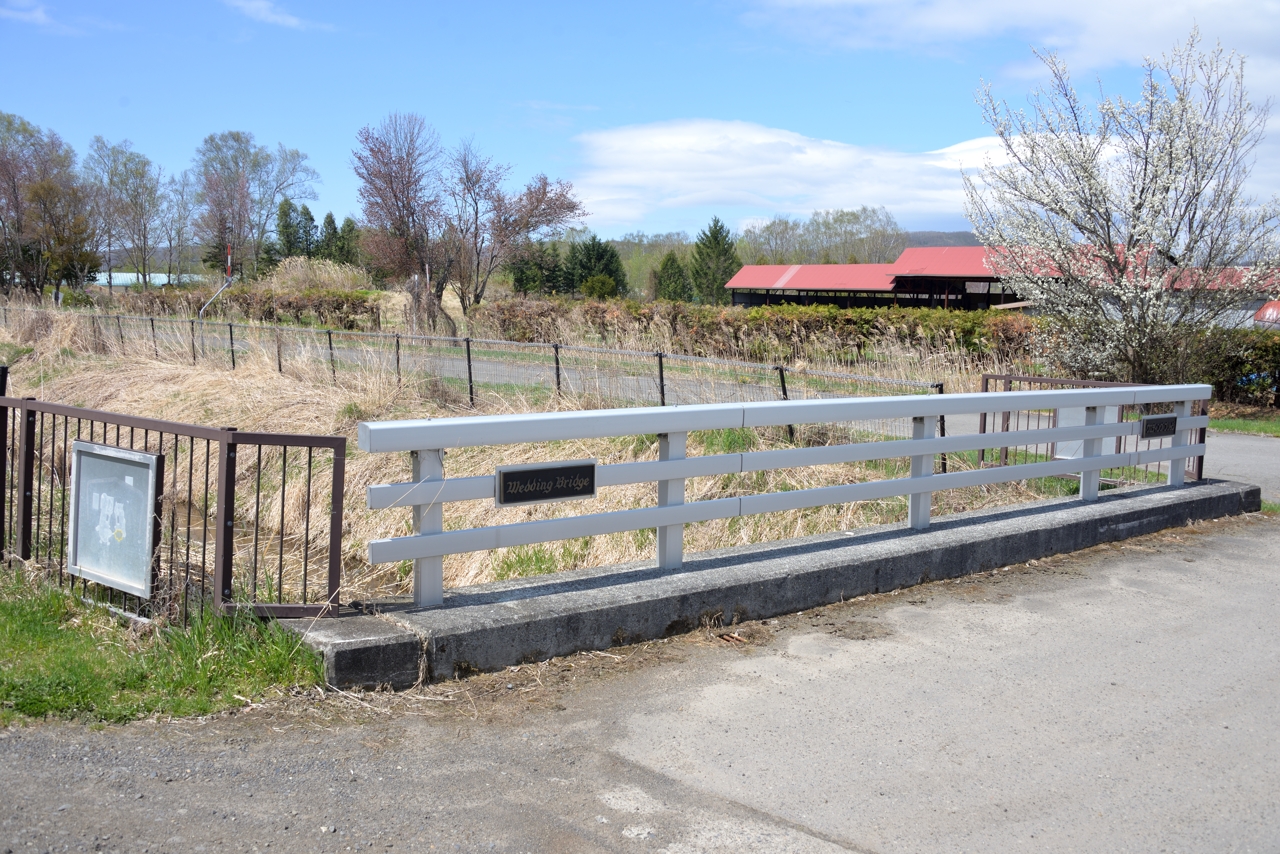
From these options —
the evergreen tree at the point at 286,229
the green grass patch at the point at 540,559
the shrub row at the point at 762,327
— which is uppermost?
the evergreen tree at the point at 286,229

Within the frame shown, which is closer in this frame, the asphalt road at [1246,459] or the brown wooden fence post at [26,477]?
the brown wooden fence post at [26,477]

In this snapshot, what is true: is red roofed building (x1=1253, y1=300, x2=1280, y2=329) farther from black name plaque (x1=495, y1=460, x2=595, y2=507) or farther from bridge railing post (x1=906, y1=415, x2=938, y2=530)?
black name plaque (x1=495, y1=460, x2=595, y2=507)

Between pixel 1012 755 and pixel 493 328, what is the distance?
2360 cm

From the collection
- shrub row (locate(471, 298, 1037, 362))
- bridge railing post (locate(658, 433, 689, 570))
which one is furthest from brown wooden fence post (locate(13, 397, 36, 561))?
shrub row (locate(471, 298, 1037, 362))

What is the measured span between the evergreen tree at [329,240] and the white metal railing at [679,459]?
6813 centimetres

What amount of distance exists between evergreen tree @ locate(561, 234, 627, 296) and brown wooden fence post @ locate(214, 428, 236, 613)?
64423mm

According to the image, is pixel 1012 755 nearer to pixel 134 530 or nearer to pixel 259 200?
pixel 134 530

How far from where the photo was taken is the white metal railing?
197 inches

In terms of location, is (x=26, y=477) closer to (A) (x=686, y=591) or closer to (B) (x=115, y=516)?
(B) (x=115, y=516)

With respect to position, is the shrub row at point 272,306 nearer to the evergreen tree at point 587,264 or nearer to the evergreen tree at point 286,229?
the evergreen tree at point 587,264

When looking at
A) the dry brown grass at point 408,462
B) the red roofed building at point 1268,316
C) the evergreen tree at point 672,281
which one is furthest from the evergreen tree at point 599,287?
the dry brown grass at point 408,462

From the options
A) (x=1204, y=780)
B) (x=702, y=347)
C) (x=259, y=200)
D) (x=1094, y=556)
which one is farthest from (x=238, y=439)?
(x=259, y=200)

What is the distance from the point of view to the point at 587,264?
2766 inches

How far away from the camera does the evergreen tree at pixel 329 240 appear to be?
73562 millimetres
